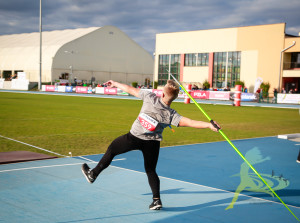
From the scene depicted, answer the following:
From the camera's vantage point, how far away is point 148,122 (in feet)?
15.1

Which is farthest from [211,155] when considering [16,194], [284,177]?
[16,194]

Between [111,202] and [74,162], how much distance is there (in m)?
2.69

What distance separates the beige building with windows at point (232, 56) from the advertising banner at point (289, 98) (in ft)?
33.0

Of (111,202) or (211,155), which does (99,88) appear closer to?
(211,155)

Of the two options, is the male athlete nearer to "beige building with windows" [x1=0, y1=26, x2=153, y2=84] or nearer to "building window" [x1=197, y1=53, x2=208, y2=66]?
"building window" [x1=197, y1=53, x2=208, y2=66]

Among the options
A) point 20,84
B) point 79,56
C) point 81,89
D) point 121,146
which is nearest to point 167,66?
point 79,56

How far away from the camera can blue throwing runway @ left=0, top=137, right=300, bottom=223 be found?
15.1ft

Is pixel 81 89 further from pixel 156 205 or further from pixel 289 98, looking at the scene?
pixel 156 205

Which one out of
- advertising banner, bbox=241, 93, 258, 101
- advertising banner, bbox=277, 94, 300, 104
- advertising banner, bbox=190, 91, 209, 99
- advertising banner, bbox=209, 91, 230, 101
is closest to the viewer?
advertising banner, bbox=277, 94, 300, 104

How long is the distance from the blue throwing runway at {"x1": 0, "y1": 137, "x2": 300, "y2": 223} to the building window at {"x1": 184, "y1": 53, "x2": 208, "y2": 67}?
192 ft

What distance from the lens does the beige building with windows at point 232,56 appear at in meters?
55.6

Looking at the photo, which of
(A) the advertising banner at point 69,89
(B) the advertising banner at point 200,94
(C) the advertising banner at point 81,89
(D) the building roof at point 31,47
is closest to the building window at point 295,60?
(B) the advertising banner at point 200,94

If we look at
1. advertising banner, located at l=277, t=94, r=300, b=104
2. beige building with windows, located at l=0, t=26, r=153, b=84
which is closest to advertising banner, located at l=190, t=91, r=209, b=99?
advertising banner, located at l=277, t=94, r=300, b=104

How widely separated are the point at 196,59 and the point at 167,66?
276 inches
